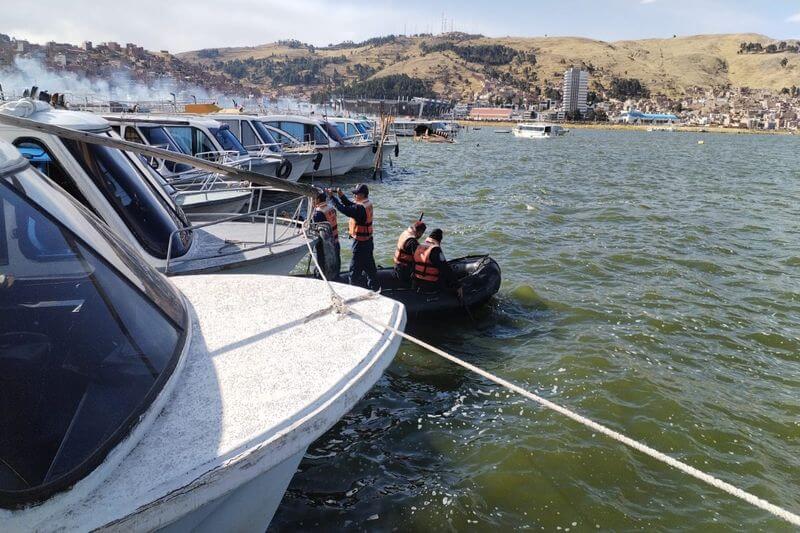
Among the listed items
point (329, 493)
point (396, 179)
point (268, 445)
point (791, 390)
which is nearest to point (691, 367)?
point (791, 390)

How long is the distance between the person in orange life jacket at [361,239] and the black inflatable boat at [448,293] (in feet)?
0.63

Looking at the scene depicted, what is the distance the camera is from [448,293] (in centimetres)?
899

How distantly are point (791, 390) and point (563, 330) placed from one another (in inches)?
123

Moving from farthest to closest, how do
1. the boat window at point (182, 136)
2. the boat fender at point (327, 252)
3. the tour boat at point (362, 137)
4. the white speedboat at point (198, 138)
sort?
the tour boat at point (362, 137)
the boat window at point (182, 136)
the white speedboat at point (198, 138)
the boat fender at point (327, 252)

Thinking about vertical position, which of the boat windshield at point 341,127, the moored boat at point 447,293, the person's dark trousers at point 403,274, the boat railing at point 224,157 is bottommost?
the moored boat at point 447,293

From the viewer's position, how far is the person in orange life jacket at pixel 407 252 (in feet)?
29.4

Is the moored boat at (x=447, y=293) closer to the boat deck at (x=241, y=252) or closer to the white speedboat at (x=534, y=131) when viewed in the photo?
the boat deck at (x=241, y=252)

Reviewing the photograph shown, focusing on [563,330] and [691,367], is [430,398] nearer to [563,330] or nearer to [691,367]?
[563,330]

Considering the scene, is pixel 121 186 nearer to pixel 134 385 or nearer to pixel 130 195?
pixel 130 195

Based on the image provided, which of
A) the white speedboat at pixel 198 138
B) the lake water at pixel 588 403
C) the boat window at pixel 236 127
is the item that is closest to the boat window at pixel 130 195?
the lake water at pixel 588 403

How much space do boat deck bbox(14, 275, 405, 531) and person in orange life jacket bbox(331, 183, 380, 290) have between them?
4770 millimetres

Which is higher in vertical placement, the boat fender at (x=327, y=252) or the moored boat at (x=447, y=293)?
the boat fender at (x=327, y=252)

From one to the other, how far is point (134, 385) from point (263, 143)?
21063 mm

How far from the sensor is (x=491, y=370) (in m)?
7.84
